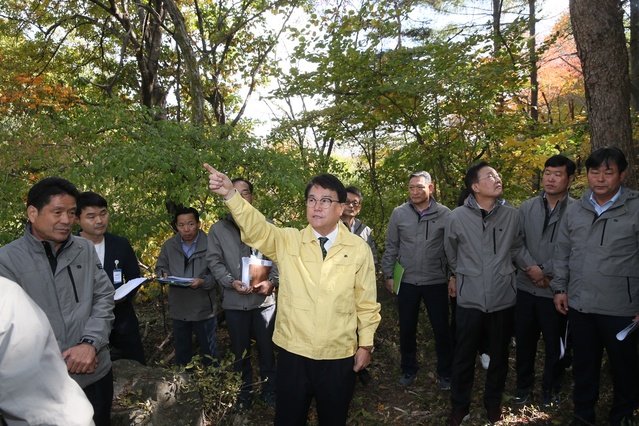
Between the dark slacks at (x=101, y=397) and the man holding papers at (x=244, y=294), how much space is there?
1.33 m

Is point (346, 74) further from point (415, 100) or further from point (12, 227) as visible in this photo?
point (12, 227)

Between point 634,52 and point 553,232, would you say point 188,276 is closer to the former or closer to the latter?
point 553,232

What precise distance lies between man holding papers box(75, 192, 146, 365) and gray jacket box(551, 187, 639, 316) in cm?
366

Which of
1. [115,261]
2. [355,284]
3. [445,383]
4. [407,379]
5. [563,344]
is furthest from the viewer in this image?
[407,379]

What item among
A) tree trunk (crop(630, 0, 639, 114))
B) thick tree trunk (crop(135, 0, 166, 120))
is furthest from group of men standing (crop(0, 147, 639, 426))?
thick tree trunk (crop(135, 0, 166, 120))

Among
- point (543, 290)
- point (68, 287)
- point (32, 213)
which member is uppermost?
point (32, 213)

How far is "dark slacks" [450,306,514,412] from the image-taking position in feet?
11.5

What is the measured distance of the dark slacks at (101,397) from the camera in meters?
2.54

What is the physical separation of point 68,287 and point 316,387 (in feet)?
5.15

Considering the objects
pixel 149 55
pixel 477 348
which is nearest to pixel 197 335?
pixel 477 348

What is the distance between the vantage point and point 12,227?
432cm

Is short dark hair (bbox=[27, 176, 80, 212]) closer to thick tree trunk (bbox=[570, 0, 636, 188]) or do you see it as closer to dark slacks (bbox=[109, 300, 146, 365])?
dark slacks (bbox=[109, 300, 146, 365])

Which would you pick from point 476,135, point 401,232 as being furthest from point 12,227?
point 476,135

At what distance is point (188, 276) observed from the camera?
4363mm
